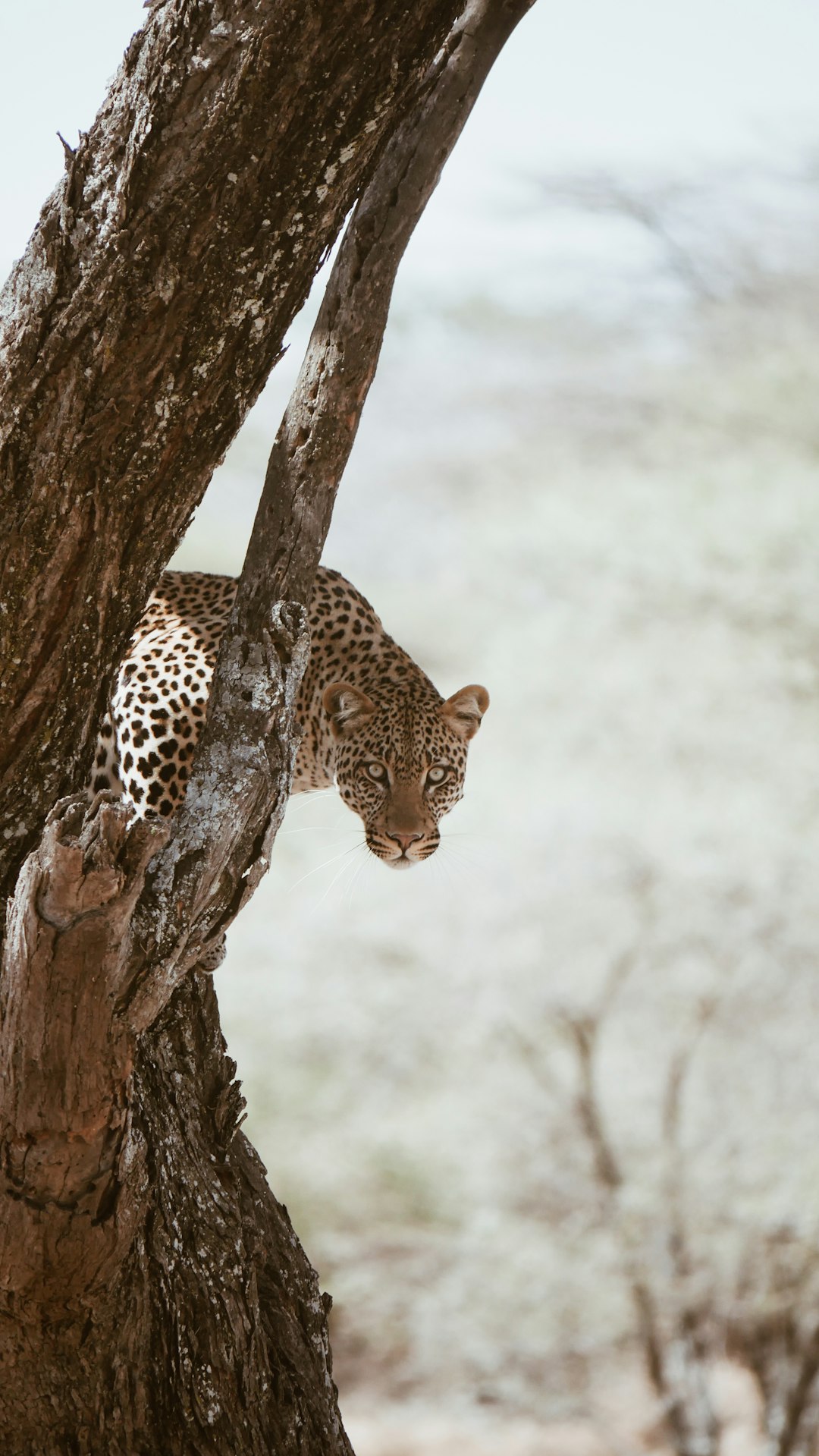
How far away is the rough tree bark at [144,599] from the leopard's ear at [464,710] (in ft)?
6.62

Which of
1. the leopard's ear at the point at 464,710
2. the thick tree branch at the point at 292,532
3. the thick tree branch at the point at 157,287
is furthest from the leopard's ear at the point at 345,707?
the thick tree branch at the point at 157,287

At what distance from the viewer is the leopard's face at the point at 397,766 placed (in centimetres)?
561

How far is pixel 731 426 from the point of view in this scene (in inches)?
635

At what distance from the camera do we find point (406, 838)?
18.3ft

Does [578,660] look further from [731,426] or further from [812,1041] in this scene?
[812,1041]

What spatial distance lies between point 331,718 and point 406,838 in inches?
22.7

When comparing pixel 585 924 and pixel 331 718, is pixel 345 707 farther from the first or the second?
pixel 585 924

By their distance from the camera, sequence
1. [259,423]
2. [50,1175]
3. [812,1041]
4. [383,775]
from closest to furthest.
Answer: [50,1175]
[383,775]
[812,1041]
[259,423]

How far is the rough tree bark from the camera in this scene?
3242mm

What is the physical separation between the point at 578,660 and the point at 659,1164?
16.3 feet

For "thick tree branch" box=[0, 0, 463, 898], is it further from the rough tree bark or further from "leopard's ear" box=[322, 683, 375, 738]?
"leopard's ear" box=[322, 683, 375, 738]

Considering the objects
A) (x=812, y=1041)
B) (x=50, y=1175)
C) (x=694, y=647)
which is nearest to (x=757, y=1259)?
(x=812, y=1041)

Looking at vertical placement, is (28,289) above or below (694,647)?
below

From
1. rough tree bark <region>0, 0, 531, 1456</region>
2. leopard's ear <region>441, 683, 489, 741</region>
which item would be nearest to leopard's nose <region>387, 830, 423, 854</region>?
leopard's ear <region>441, 683, 489, 741</region>
